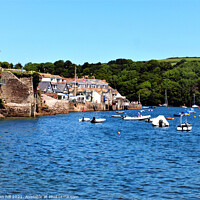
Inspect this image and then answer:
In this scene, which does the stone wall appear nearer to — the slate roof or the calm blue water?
the calm blue water

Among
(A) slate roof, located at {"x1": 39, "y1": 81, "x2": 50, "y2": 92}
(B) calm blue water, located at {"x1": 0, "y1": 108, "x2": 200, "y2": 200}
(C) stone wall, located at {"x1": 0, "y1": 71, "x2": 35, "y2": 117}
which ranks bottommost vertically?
(B) calm blue water, located at {"x1": 0, "y1": 108, "x2": 200, "y2": 200}

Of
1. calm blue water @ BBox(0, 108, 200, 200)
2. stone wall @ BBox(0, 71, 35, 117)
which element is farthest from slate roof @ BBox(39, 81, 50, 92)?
calm blue water @ BBox(0, 108, 200, 200)

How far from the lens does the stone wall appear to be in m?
85.7

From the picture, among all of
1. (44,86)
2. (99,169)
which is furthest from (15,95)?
(99,169)

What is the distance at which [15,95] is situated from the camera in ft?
282

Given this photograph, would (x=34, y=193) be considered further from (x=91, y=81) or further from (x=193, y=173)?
(x=91, y=81)

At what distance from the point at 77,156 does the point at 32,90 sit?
52.2 meters

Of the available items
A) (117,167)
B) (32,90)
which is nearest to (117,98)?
(32,90)

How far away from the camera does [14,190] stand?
78.3 ft

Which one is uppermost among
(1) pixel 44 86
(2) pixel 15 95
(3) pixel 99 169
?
(1) pixel 44 86

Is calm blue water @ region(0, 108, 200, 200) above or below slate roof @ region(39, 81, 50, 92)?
below

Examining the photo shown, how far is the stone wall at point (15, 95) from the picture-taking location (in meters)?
85.7

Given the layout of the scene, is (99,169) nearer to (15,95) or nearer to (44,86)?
(15,95)

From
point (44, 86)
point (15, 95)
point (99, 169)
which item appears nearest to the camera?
point (99, 169)
